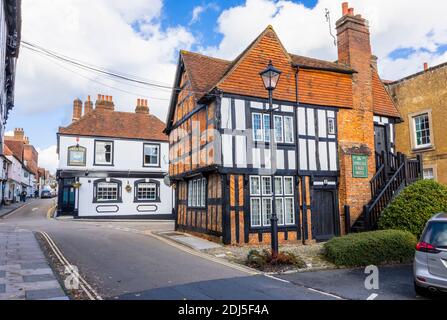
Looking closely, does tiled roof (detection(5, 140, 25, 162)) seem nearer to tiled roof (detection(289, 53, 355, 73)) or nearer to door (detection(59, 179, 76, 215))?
door (detection(59, 179, 76, 215))

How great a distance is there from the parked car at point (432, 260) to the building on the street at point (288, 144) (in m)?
7.21

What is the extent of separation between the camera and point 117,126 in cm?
2777

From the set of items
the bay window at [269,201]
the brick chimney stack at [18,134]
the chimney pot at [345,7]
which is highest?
the brick chimney stack at [18,134]

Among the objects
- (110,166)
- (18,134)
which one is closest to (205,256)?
(110,166)

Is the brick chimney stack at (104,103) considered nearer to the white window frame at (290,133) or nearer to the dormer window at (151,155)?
the dormer window at (151,155)

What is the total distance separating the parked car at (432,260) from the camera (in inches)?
250

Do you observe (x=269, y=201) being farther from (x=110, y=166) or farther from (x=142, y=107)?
(x=142, y=107)

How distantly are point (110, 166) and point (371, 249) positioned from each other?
69.4 feet

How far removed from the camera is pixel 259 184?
45.8 ft

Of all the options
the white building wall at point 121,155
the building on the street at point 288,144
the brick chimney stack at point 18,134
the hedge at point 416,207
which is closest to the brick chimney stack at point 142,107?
the white building wall at point 121,155

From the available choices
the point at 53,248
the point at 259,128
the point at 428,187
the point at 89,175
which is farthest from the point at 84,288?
the point at 89,175

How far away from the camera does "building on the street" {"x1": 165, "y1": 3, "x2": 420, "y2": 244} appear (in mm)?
13578

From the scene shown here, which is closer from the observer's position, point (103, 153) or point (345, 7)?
point (345, 7)

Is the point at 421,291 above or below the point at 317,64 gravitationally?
below
